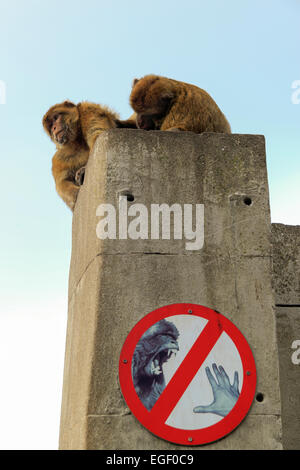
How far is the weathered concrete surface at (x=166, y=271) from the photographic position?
342 centimetres

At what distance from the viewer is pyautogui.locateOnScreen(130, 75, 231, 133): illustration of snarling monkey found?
4.65m

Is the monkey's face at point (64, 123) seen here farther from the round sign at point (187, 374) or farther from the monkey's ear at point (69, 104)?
the round sign at point (187, 374)

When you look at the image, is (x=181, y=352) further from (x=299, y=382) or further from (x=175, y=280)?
(x=299, y=382)

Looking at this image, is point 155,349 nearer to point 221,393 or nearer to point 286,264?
point 221,393

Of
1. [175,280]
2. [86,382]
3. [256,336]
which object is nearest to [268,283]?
[256,336]

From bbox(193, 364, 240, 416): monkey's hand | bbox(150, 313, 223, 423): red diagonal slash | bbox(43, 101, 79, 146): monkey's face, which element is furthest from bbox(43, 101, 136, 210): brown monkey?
bbox(193, 364, 240, 416): monkey's hand

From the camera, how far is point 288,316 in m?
Result: 4.60

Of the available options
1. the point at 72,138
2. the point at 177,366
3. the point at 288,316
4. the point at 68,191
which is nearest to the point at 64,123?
the point at 72,138

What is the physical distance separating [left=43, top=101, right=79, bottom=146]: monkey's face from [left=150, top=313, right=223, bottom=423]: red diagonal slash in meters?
2.70

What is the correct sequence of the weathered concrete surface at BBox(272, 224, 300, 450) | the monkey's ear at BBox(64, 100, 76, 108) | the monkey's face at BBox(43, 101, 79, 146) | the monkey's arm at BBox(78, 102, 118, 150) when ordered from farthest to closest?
1. the monkey's ear at BBox(64, 100, 76, 108)
2. the monkey's face at BBox(43, 101, 79, 146)
3. the monkey's arm at BBox(78, 102, 118, 150)
4. the weathered concrete surface at BBox(272, 224, 300, 450)

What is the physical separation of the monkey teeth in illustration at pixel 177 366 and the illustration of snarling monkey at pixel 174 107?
1701mm

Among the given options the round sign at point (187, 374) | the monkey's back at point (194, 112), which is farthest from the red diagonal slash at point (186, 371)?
the monkey's back at point (194, 112)

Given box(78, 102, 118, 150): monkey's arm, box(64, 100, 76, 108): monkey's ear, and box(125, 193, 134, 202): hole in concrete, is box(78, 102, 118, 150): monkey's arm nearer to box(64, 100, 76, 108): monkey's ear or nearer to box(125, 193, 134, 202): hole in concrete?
box(64, 100, 76, 108): monkey's ear

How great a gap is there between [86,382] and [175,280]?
789 mm
